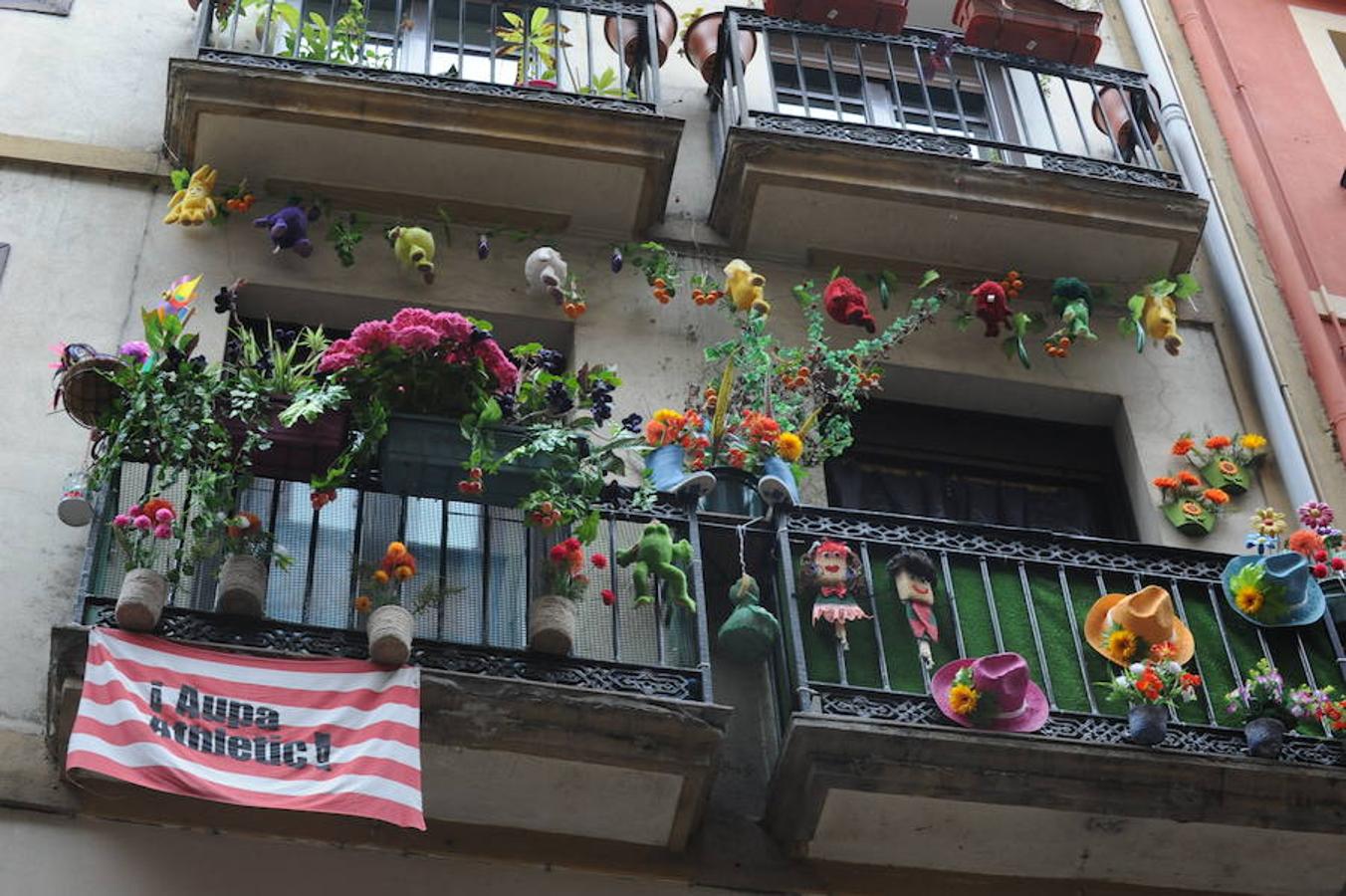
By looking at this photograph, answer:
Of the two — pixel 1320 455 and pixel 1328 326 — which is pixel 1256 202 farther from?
pixel 1320 455

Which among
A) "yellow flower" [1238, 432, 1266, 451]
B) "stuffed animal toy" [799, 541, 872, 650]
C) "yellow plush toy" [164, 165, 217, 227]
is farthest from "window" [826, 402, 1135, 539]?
"yellow plush toy" [164, 165, 217, 227]

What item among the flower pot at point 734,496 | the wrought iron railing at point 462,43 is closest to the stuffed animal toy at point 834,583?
the flower pot at point 734,496

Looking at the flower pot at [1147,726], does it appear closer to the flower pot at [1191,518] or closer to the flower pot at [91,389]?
the flower pot at [1191,518]

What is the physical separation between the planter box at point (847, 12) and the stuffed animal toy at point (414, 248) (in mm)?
2791

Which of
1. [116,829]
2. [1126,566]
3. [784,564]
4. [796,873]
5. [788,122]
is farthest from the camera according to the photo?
[788,122]

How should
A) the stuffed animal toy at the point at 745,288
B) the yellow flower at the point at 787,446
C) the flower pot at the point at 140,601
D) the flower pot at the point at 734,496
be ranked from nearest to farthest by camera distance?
the flower pot at the point at 140,601, the flower pot at the point at 734,496, the yellow flower at the point at 787,446, the stuffed animal toy at the point at 745,288

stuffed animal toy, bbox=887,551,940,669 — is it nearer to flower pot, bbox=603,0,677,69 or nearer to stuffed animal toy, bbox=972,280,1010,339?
stuffed animal toy, bbox=972,280,1010,339

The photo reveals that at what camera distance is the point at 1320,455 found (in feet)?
33.2

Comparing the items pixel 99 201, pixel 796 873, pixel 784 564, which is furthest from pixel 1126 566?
pixel 99 201

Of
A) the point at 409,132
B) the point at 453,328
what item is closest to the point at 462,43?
the point at 409,132

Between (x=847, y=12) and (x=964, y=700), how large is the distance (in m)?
5.13

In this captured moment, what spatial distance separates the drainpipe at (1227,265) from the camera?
393 inches

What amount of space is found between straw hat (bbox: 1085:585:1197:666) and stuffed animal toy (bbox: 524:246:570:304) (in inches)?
124

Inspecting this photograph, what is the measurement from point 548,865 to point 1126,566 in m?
2.99
